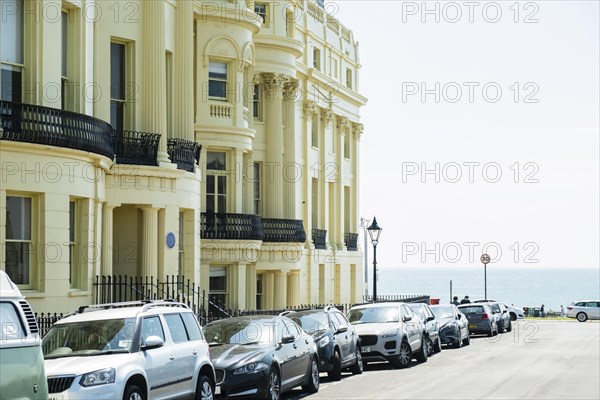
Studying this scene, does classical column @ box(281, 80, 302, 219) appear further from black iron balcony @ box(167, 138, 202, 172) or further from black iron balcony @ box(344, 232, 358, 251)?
black iron balcony @ box(167, 138, 202, 172)

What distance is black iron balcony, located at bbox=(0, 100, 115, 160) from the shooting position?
931 inches

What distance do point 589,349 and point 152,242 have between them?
595 inches

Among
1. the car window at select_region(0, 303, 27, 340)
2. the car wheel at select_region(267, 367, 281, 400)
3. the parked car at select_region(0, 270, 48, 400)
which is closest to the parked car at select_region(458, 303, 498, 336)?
the car wheel at select_region(267, 367, 281, 400)

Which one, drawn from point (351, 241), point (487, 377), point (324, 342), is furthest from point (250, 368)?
point (351, 241)

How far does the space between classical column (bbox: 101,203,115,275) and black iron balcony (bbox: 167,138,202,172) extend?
289cm

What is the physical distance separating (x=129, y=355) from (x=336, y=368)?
35.3 ft

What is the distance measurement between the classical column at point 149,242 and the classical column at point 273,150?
48.0 feet

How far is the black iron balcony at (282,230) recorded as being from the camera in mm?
44916

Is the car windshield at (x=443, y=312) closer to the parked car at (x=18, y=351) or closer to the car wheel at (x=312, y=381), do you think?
the car wheel at (x=312, y=381)

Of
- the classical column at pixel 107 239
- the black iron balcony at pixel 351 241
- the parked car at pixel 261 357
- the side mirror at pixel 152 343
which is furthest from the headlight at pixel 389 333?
the black iron balcony at pixel 351 241

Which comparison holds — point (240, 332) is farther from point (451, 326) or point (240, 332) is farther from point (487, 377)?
point (451, 326)

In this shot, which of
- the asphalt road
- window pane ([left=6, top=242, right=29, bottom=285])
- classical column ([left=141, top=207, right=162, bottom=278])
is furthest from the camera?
classical column ([left=141, top=207, right=162, bottom=278])

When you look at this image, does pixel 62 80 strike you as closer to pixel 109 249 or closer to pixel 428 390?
pixel 109 249

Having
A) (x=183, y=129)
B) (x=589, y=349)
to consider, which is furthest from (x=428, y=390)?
(x=589, y=349)
